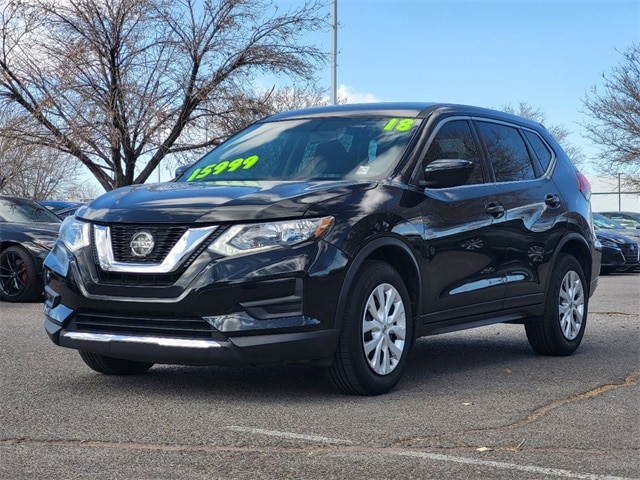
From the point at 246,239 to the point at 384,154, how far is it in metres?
1.44

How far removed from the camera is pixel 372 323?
5.98 metres

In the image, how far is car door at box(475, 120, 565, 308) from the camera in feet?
24.4

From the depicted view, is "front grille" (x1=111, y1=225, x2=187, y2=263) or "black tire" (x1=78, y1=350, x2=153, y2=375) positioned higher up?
"front grille" (x1=111, y1=225, x2=187, y2=263)

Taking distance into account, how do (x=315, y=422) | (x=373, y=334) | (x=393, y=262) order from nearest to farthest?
(x=315, y=422) < (x=373, y=334) < (x=393, y=262)

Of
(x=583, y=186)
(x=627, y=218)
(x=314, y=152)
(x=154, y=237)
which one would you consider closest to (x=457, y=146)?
(x=314, y=152)

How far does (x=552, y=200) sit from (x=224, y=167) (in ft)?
8.72

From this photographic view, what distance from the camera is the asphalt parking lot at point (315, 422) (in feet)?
14.1

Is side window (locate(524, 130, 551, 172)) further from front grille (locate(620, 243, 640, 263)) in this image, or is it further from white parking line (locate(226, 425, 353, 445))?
front grille (locate(620, 243, 640, 263))

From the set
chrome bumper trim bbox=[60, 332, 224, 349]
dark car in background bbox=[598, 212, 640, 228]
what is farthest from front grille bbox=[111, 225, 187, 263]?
dark car in background bbox=[598, 212, 640, 228]

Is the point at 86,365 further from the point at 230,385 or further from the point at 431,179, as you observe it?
the point at 431,179

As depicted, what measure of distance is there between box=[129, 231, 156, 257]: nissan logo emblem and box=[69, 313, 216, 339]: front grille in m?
0.35

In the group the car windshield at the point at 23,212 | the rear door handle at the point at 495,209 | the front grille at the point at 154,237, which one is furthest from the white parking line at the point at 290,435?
the car windshield at the point at 23,212

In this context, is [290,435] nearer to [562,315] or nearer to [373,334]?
[373,334]

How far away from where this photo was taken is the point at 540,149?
27.6ft
